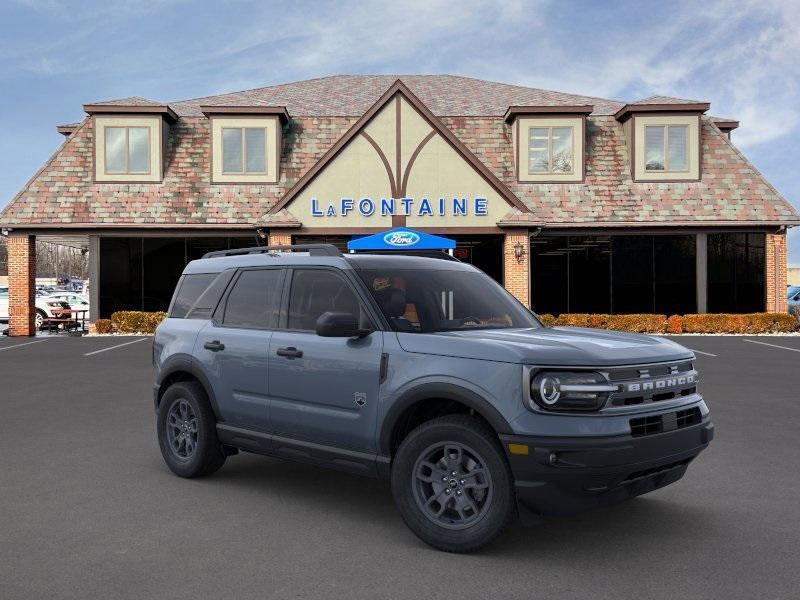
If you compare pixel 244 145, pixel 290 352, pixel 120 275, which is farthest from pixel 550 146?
pixel 290 352

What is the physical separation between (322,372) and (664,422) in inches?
91.2

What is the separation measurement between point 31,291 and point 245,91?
42.5 ft

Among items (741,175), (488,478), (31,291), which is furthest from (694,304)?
(488,478)

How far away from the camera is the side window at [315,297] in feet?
18.7

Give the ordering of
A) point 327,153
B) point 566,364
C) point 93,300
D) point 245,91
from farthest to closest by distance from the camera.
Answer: point 245,91 < point 93,300 < point 327,153 < point 566,364

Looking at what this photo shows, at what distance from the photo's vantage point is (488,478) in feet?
15.0

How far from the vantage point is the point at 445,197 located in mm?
23719

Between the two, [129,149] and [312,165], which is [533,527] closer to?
[312,165]

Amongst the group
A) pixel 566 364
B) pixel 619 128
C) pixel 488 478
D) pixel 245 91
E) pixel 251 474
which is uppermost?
pixel 245 91

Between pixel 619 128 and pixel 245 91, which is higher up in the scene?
pixel 245 91

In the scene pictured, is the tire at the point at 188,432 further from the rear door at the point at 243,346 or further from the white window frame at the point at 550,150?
the white window frame at the point at 550,150

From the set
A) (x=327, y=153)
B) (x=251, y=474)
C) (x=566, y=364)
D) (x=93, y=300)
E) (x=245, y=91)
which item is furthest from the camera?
(x=245, y=91)

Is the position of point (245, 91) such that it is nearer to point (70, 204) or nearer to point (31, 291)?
point (70, 204)

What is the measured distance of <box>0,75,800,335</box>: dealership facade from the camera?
23703 mm
